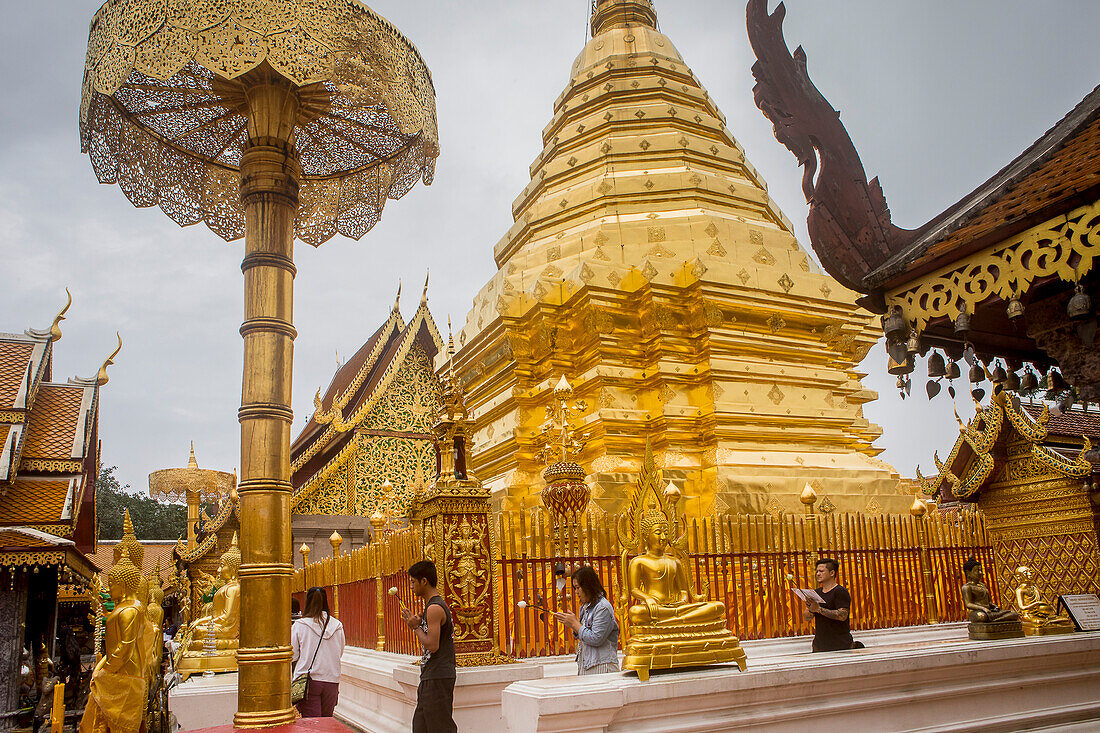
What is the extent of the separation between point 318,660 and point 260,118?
3845mm

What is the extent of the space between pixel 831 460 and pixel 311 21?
27.0 feet

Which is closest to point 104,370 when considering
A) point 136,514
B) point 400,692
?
point 400,692

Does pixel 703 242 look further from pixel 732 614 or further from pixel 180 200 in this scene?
pixel 180 200

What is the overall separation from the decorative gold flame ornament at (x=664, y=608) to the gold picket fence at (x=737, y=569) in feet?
1.74

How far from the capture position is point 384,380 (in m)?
16.1

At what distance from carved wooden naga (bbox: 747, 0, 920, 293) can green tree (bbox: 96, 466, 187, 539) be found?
38.6m

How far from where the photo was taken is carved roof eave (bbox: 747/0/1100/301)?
423 centimetres

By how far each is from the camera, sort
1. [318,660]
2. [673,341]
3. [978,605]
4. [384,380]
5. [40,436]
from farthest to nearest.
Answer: [384,380]
[40,436]
[673,341]
[318,660]
[978,605]

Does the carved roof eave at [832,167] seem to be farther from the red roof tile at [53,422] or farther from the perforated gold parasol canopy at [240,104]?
the red roof tile at [53,422]

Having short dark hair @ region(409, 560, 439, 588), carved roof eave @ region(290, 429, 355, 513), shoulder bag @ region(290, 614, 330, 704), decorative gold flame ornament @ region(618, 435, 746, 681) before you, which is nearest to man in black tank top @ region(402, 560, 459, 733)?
short dark hair @ region(409, 560, 439, 588)

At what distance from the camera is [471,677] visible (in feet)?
16.7

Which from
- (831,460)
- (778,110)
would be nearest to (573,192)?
(831,460)

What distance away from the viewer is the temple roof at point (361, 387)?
49.2ft

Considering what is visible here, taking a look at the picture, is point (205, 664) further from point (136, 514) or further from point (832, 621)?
point (136, 514)
